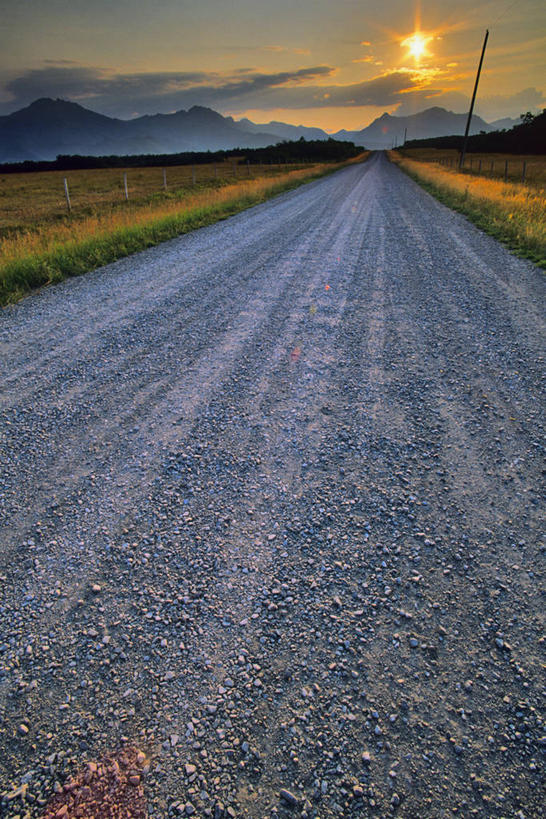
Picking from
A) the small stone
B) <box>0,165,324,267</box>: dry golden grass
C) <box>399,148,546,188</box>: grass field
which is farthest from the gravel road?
<box>399,148,546,188</box>: grass field

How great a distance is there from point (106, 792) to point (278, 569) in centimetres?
127

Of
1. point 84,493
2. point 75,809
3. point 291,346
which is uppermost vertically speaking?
point 291,346

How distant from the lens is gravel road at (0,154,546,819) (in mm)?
1756

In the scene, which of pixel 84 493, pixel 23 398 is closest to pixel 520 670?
pixel 84 493

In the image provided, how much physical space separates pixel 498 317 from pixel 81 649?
6.45 meters

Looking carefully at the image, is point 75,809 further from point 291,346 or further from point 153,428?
point 291,346

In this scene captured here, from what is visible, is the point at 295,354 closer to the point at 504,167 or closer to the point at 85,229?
the point at 85,229

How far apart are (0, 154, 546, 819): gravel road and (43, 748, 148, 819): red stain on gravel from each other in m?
0.04

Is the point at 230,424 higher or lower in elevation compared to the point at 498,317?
lower

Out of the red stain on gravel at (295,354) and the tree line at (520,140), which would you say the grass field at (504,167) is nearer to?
Result: the tree line at (520,140)

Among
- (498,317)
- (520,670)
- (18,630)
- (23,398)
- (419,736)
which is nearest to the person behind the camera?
(419,736)

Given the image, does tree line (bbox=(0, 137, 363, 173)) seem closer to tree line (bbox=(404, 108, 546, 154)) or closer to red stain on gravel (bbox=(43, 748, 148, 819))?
tree line (bbox=(404, 108, 546, 154))

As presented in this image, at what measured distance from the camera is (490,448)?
354cm

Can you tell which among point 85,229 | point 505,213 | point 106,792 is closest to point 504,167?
point 505,213
